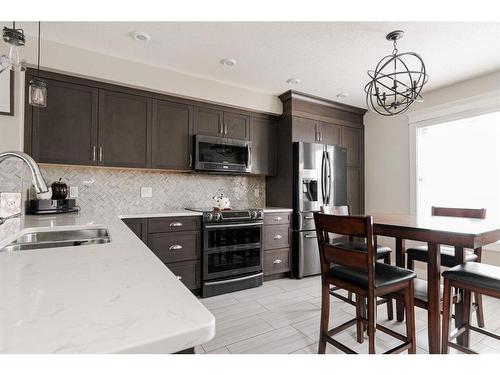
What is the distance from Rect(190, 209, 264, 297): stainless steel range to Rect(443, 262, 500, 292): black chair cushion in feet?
6.62

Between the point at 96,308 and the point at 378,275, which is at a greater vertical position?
the point at 96,308

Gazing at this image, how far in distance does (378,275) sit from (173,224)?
2.00 meters

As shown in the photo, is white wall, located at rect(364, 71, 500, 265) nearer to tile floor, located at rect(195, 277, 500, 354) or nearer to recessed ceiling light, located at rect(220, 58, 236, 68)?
tile floor, located at rect(195, 277, 500, 354)

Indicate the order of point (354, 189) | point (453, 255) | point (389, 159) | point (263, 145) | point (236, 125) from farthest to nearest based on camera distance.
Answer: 1. point (354, 189)
2. point (389, 159)
3. point (263, 145)
4. point (236, 125)
5. point (453, 255)

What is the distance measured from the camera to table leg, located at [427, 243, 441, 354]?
164 centimetres

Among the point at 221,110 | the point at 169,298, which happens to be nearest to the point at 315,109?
the point at 221,110

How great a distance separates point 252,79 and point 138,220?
2.12 m

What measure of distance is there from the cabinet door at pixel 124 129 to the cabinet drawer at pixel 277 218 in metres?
1.59

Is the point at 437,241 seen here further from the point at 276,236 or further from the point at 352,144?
the point at 352,144

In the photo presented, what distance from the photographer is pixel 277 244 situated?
139 inches

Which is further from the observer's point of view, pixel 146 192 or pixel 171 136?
pixel 146 192

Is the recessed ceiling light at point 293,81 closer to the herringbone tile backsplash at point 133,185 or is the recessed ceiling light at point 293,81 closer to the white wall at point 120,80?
the white wall at point 120,80

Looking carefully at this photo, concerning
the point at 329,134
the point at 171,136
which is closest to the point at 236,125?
the point at 171,136

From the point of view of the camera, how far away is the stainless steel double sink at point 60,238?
1353 millimetres
